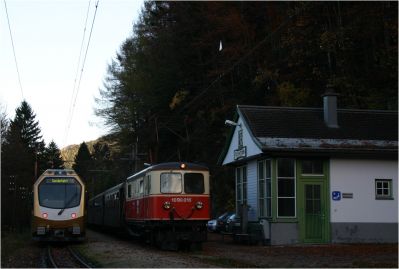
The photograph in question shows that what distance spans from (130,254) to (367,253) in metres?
7.38

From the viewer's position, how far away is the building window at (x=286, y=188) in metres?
24.5

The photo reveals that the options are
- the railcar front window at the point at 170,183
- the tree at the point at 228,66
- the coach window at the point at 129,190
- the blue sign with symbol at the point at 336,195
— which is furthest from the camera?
the tree at the point at 228,66

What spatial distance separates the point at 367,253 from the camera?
64.3 ft

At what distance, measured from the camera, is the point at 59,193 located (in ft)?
83.7

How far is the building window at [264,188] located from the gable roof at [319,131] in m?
1.21

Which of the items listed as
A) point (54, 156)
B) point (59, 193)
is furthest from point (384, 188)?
point (54, 156)

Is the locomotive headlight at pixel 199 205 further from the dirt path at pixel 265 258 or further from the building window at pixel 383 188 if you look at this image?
the building window at pixel 383 188

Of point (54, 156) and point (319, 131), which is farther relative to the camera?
point (54, 156)

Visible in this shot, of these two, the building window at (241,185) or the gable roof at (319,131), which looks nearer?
the gable roof at (319,131)

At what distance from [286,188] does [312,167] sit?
1.36m

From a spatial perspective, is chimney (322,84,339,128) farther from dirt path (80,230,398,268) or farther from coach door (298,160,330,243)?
dirt path (80,230,398,268)

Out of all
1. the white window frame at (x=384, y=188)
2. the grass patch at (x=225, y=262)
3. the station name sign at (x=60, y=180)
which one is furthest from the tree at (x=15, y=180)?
the white window frame at (x=384, y=188)

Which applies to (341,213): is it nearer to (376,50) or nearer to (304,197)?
(304,197)

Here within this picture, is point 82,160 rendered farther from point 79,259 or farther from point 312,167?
point 79,259
